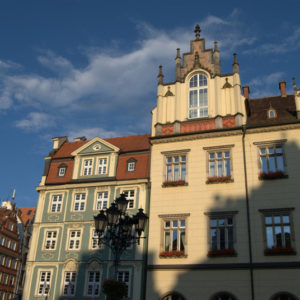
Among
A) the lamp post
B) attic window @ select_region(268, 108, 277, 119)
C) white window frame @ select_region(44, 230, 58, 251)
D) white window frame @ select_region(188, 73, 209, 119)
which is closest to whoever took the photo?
the lamp post

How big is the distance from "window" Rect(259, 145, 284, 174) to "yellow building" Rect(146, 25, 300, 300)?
0.06 meters

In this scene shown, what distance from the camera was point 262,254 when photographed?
23812 millimetres

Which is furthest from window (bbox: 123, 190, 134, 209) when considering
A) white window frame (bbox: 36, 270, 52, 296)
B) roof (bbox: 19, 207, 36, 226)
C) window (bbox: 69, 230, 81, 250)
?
roof (bbox: 19, 207, 36, 226)

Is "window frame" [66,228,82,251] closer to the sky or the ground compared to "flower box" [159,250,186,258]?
closer to the sky

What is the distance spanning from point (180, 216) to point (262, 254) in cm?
583

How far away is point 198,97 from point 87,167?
10.8 meters

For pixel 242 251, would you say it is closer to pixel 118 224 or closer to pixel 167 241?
pixel 167 241

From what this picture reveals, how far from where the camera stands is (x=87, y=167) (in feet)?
106

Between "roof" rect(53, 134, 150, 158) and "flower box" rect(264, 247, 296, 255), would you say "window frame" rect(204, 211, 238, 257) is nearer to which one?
"flower box" rect(264, 247, 296, 255)

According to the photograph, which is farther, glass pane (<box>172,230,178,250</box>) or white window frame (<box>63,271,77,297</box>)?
white window frame (<box>63,271,77,297</box>)

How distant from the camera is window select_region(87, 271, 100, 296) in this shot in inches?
1081

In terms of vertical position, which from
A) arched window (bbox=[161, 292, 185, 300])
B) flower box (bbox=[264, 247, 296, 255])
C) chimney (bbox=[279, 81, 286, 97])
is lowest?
arched window (bbox=[161, 292, 185, 300])

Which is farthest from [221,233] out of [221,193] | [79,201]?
[79,201]

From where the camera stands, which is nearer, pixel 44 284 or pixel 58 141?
pixel 44 284
